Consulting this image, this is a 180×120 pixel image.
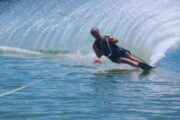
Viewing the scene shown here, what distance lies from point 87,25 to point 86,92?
12788mm

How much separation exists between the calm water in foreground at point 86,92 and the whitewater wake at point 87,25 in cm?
296

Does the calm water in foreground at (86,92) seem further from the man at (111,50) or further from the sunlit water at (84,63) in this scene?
the man at (111,50)

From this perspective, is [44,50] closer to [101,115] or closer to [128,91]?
[128,91]

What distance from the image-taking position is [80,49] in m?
23.3

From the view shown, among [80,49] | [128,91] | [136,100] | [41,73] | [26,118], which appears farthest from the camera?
[80,49]

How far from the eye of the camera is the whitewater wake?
835 inches

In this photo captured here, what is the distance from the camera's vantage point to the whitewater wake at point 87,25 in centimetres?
2122

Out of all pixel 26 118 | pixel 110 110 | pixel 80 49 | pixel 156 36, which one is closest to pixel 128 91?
pixel 110 110

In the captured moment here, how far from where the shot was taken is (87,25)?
24.6 meters

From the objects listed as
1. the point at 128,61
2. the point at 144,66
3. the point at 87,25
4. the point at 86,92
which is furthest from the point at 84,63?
the point at 87,25

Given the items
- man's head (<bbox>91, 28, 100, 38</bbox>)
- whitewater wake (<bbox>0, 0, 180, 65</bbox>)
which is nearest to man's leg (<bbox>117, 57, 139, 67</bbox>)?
man's head (<bbox>91, 28, 100, 38</bbox>)

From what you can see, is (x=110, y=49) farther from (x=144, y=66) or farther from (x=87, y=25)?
Answer: (x=87, y=25)

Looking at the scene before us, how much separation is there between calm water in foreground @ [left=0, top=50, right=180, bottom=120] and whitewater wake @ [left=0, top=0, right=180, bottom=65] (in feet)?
9.71

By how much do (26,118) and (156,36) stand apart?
12.2 meters
